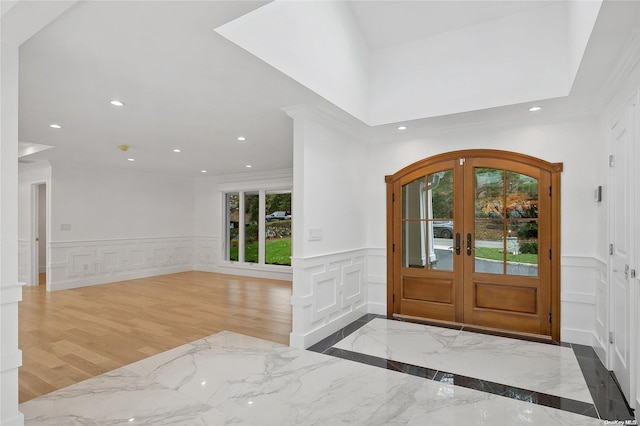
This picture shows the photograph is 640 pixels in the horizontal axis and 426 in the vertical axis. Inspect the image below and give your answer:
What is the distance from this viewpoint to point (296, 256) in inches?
140

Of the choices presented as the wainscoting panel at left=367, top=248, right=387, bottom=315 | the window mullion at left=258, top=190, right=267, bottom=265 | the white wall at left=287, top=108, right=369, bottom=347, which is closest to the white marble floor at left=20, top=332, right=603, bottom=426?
the white wall at left=287, top=108, right=369, bottom=347

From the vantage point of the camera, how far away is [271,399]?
99.7 inches

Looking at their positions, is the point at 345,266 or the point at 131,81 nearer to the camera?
the point at 131,81

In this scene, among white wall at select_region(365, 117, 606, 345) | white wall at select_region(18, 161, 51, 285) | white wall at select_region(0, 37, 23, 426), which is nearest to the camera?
white wall at select_region(0, 37, 23, 426)

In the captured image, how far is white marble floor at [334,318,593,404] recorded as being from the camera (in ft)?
9.16

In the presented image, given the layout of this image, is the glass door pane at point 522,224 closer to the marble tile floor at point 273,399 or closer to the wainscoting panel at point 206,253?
the marble tile floor at point 273,399

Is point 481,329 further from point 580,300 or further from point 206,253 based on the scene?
point 206,253

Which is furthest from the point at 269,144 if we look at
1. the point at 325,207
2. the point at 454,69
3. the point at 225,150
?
the point at 454,69

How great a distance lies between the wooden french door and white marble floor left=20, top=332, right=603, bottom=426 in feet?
5.50

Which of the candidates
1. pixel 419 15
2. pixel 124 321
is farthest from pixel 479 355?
pixel 124 321

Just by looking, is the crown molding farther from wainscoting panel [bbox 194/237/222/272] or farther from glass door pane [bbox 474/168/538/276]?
wainscoting panel [bbox 194/237/222/272]

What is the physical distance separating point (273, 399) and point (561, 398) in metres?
2.12

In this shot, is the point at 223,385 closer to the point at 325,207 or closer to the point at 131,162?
the point at 325,207

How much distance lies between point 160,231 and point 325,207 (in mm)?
5951
